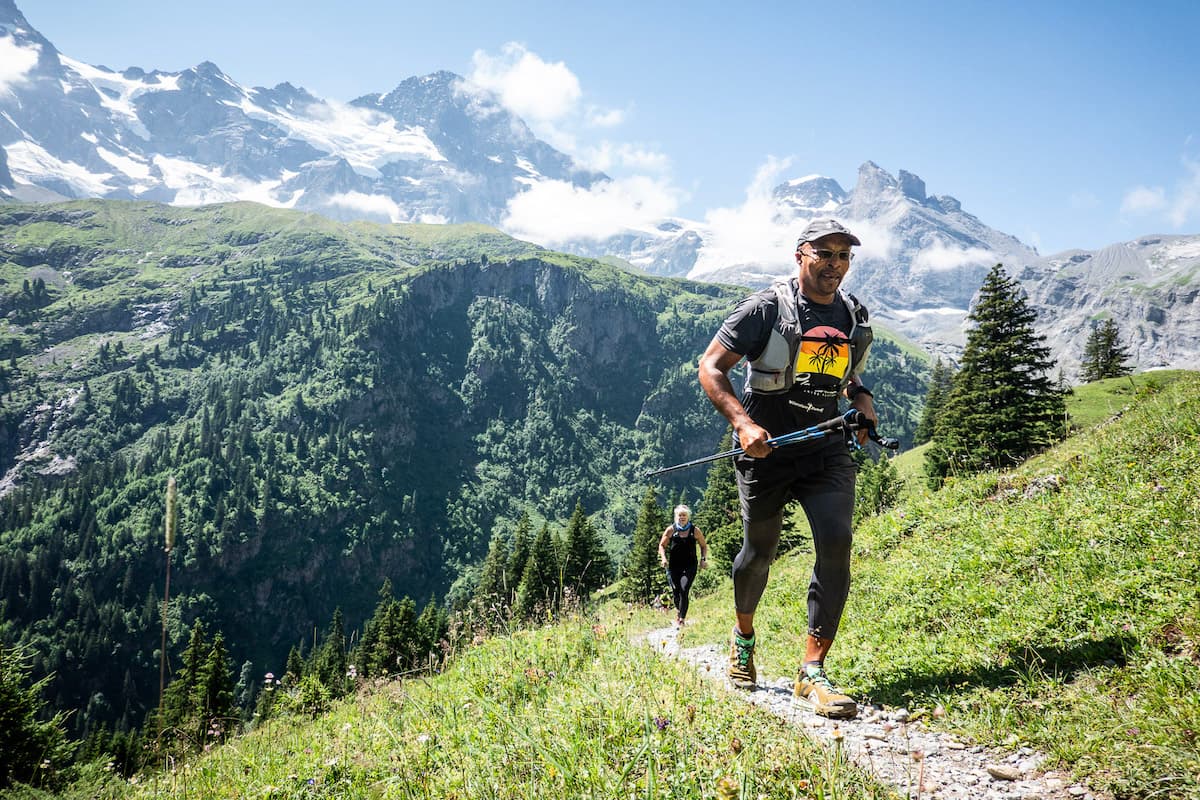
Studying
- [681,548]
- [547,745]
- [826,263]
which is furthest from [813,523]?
[681,548]

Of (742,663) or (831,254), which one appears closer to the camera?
(831,254)

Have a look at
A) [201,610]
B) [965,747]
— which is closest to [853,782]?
[965,747]

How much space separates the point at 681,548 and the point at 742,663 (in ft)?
23.1

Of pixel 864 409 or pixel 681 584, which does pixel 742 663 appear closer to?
pixel 864 409

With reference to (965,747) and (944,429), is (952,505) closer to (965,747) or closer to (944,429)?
(965,747)

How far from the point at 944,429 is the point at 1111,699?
1508 inches

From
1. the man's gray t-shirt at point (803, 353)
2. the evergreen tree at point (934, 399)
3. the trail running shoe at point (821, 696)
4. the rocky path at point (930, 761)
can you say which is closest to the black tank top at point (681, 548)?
the trail running shoe at point (821, 696)

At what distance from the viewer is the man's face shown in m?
4.93

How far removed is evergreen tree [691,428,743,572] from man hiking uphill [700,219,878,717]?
72.3 ft

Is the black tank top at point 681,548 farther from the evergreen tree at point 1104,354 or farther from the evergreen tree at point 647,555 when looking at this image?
the evergreen tree at point 1104,354

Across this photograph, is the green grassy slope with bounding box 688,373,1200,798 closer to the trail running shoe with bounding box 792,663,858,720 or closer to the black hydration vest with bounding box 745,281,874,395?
the trail running shoe with bounding box 792,663,858,720

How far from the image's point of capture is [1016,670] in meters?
4.09

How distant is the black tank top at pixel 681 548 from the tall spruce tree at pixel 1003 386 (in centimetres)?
2184

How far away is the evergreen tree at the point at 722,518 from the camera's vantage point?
1299 inches
